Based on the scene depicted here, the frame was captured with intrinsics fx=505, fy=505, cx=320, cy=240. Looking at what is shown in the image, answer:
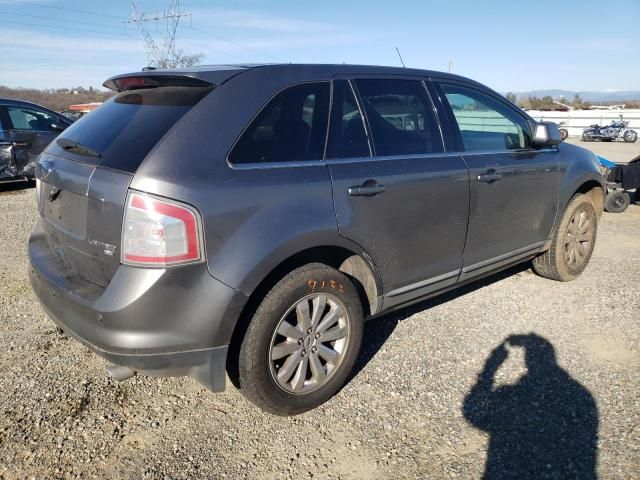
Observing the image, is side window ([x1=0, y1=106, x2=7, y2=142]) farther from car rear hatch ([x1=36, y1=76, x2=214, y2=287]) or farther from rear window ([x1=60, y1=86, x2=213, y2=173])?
rear window ([x1=60, y1=86, x2=213, y2=173])

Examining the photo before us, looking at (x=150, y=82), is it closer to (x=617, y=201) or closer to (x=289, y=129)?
(x=289, y=129)

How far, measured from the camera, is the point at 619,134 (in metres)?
28.9

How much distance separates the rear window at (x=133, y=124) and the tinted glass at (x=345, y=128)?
0.73 m

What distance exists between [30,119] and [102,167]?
817cm

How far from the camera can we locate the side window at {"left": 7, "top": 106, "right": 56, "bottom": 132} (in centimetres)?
891

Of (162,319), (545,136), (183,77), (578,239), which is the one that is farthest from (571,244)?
(162,319)

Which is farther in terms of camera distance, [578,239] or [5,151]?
[5,151]

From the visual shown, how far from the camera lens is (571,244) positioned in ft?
15.5

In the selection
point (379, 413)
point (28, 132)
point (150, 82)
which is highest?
point (150, 82)

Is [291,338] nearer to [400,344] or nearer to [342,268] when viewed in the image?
[342,268]

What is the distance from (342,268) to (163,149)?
1.26m

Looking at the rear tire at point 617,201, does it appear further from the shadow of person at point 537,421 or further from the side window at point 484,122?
the shadow of person at point 537,421

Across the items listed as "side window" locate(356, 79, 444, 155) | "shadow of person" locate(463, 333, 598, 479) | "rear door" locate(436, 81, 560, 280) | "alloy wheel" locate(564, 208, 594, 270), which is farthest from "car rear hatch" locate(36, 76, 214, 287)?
"alloy wheel" locate(564, 208, 594, 270)

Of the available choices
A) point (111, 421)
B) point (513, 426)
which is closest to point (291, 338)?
point (111, 421)
